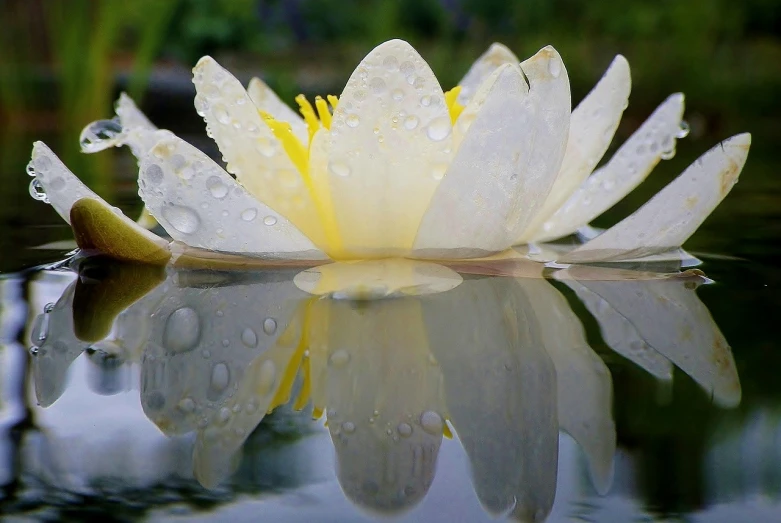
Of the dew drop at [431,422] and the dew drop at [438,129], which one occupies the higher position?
the dew drop at [438,129]

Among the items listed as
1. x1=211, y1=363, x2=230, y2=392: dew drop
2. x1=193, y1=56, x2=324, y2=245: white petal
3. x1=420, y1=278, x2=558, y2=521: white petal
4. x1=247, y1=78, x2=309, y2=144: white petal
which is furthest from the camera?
x1=247, y1=78, x2=309, y2=144: white petal

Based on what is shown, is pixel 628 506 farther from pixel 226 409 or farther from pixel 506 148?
pixel 506 148

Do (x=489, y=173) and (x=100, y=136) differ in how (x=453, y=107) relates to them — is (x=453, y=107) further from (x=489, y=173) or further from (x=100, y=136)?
(x=100, y=136)

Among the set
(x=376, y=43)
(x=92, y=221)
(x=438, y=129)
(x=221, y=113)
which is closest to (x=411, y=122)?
(x=438, y=129)

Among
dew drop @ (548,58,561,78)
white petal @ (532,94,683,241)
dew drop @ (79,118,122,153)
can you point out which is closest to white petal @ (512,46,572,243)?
dew drop @ (548,58,561,78)

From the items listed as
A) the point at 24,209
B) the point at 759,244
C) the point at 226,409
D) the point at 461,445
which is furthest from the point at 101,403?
the point at 24,209

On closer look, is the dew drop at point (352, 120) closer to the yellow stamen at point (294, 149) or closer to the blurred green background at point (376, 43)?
the yellow stamen at point (294, 149)

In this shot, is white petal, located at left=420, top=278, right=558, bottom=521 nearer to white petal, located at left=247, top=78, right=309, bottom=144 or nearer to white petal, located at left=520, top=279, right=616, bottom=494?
white petal, located at left=520, top=279, right=616, bottom=494

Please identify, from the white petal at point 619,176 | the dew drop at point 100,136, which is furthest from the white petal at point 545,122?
the dew drop at point 100,136
